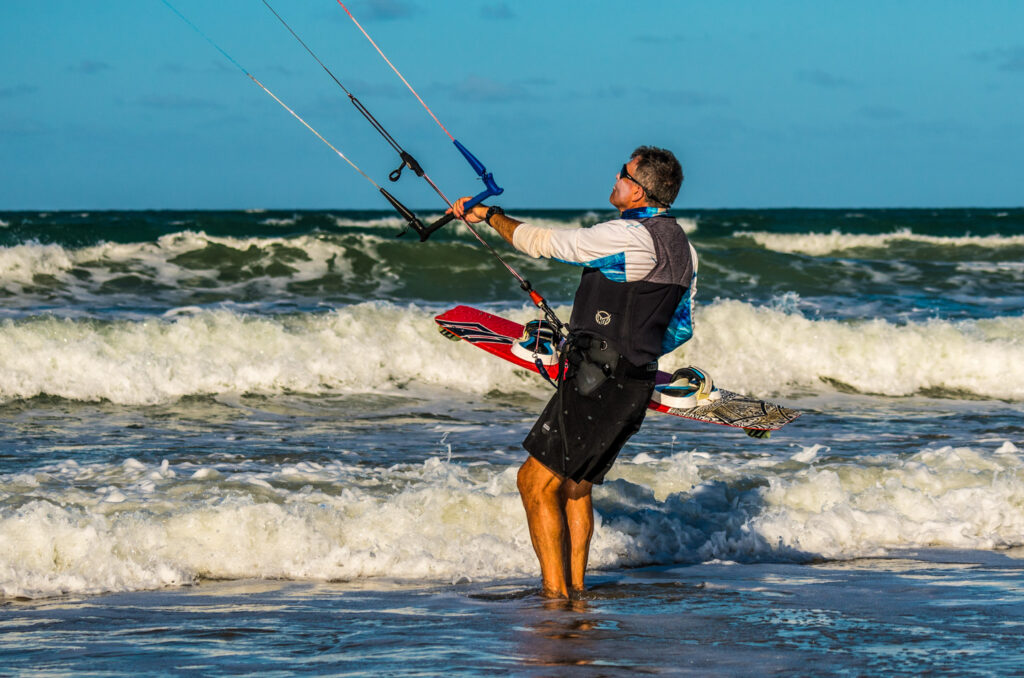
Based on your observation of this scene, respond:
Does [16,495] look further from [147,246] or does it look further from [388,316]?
[147,246]

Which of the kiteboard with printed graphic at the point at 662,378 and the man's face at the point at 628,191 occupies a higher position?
the man's face at the point at 628,191

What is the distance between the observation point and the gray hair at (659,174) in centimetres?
452

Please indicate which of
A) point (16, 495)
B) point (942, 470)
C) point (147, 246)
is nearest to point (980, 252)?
point (147, 246)

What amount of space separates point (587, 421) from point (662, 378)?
0.68 m

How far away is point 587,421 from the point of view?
4590 millimetres

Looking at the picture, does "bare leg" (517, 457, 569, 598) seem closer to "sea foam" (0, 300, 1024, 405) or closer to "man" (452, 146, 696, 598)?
"man" (452, 146, 696, 598)

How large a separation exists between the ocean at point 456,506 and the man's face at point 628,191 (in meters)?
1.61

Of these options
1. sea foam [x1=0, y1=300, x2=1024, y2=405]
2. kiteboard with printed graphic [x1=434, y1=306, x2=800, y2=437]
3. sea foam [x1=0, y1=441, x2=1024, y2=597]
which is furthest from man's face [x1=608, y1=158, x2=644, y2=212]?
sea foam [x1=0, y1=300, x2=1024, y2=405]

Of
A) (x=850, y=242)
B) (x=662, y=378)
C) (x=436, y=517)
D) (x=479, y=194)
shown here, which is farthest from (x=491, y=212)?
(x=850, y=242)

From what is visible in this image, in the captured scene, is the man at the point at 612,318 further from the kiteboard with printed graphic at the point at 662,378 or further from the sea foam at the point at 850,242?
the sea foam at the point at 850,242

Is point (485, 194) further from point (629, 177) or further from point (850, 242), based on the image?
point (850, 242)

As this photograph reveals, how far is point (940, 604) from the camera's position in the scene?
16.3ft

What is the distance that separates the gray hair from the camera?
4.52 meters

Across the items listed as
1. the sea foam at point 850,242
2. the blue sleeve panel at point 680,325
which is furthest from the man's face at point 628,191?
the sea foam at point 850,242
